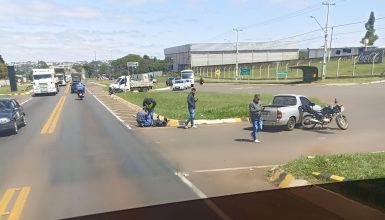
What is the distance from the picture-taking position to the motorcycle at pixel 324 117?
17.7 m

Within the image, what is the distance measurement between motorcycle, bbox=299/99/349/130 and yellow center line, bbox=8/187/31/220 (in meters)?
12.6

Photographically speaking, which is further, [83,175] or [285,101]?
[285,101]

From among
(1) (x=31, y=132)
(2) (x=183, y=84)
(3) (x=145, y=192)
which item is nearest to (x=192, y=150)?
(3) (x=145, y=192)

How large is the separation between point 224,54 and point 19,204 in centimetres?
15665

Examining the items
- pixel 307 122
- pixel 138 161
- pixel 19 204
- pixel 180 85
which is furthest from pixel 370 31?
pixel 19 204

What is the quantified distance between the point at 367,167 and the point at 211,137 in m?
7.42

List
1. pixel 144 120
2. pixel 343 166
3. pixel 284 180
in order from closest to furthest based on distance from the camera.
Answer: pixel 284 180 → pixel 343 166 → pixel 144 120

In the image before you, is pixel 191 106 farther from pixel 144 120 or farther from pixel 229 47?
pixel 229 47

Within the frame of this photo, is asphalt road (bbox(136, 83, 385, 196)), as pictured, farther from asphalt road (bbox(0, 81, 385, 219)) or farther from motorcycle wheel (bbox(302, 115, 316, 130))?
motorcycle wheel (bbox(302, 115, 316, 130))

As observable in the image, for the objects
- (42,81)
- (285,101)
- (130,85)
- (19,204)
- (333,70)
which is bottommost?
(130,85)

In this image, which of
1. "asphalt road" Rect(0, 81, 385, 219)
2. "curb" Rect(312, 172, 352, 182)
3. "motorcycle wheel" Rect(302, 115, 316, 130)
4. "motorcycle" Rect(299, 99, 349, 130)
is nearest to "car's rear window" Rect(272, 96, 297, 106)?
"motorcycle" Rect(299, 99, 349, 130)

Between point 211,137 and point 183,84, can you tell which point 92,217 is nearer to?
point 211,137

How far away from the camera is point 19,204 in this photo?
309 inches

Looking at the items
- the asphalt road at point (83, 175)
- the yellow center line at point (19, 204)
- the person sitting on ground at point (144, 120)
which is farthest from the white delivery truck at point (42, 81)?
the yellow center line at point (19, 204)
